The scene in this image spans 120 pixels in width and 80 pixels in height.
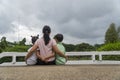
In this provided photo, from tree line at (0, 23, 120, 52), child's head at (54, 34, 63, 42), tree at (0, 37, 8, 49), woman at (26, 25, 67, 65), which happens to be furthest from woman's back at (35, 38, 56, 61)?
tree at (0, 37, 8, 49)

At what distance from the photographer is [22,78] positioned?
4.92m

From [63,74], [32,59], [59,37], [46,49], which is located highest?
[59,37]

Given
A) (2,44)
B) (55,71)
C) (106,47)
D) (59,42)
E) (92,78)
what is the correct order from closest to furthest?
(92,78) < (55,71) < (59,42) < (106,47) < (2,44)

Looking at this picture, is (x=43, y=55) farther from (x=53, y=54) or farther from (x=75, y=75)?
(x=75, y=75)

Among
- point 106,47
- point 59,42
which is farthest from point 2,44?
point 59,42

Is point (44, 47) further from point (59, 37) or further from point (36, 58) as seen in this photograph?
point (59, 37)

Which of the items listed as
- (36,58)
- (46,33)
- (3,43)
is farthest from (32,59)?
(3,43)

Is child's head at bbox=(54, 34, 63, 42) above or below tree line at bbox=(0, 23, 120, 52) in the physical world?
below

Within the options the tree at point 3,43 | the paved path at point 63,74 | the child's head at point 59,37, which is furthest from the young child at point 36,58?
the tree at point 3,43

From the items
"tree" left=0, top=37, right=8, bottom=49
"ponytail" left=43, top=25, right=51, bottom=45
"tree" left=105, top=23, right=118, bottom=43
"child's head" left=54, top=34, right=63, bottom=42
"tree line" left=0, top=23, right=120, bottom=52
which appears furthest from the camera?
"tree" left=105, top=23, right=118, bottom=43

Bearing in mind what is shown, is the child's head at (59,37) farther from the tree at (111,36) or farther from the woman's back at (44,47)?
the tree at (111,36)

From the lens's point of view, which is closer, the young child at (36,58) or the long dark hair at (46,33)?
the young child at (36,58)

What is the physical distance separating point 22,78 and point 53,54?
3091 millimetres

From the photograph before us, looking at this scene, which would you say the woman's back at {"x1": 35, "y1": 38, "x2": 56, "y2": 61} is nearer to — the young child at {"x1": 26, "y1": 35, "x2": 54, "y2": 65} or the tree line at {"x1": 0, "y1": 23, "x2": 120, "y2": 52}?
the young child at {"x1": 26, "y1": 35, "x2": 54, "y2": 65}
